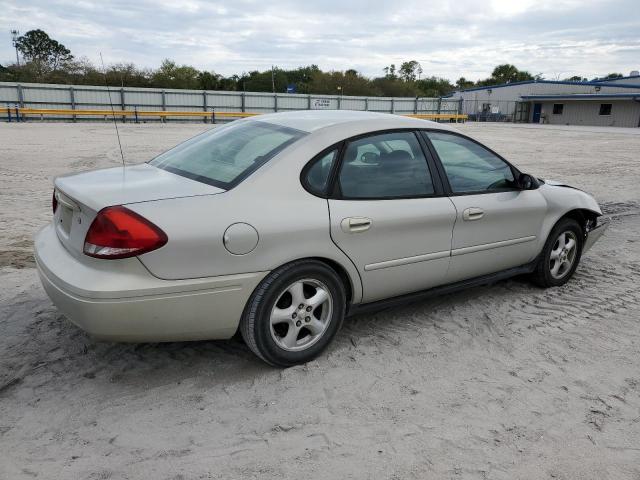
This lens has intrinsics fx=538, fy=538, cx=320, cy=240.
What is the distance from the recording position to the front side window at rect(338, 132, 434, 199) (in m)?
3.45

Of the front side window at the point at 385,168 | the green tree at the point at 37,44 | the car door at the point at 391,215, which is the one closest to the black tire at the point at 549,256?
the car door at the point at 391,215

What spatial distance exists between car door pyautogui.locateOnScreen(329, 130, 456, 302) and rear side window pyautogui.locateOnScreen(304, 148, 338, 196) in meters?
0.07

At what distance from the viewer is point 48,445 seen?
2.57 m

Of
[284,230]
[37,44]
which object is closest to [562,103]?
[284,230]

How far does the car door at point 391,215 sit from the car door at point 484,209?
0.42 feet

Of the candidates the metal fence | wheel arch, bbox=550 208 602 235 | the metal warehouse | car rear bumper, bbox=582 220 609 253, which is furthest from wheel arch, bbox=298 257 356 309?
the metal warehouse

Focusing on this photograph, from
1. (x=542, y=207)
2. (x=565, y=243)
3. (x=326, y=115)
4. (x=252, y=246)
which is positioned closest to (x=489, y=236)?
(x=542, y=207)

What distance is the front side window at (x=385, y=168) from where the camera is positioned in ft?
11.3

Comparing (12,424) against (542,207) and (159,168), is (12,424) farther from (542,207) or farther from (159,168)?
(542,207)

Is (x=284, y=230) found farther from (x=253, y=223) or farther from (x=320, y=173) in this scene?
(x=320, y=173)

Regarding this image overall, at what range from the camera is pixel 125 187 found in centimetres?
311

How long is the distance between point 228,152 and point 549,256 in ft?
9.58

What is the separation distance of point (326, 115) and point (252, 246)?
1426 mm

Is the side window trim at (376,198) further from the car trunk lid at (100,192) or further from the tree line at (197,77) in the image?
the tree line at (197,77)
